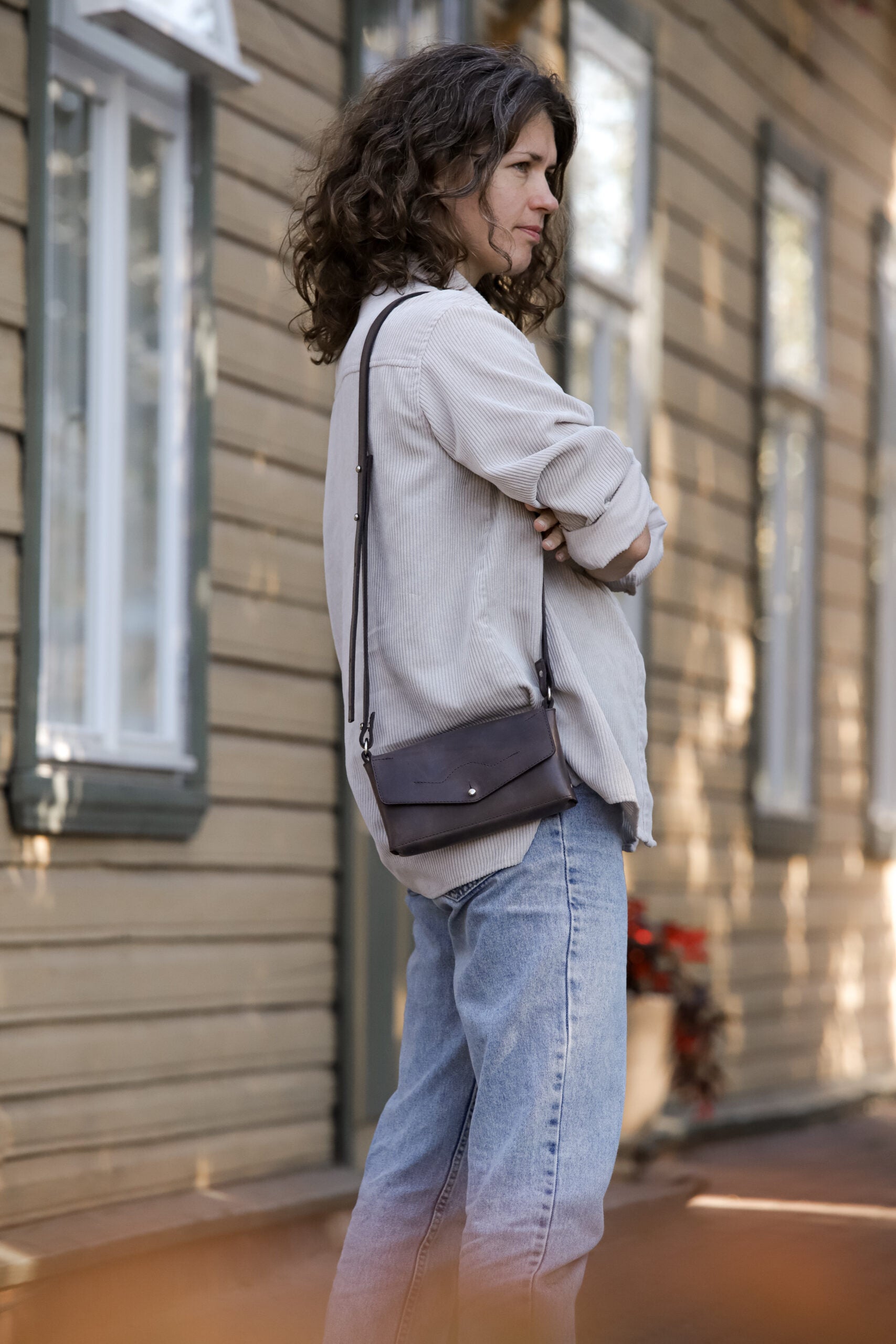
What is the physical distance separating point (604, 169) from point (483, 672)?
4566 mm

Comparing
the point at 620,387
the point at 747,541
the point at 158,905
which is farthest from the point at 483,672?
the point at 747,541

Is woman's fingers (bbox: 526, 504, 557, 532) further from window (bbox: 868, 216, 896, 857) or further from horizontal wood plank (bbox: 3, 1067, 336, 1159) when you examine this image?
window (bbox: 868, 216, 896, 857)

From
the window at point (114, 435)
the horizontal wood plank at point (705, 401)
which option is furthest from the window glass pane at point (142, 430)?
the horizontal wood plank at point (705, 401)

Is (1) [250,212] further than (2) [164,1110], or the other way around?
(1) [250,212]

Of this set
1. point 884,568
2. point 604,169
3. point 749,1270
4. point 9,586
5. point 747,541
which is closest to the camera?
point 9,586

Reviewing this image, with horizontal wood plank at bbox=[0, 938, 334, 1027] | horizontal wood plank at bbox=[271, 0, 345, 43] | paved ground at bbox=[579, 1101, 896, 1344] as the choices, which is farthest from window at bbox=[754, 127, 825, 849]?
horizontal wood plank at bbox=[0, 938, 334, 1027]

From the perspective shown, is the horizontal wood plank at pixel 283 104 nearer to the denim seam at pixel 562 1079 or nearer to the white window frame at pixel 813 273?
the denim seam at pixel 562 1079

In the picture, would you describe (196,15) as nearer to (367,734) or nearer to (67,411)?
(67,411)

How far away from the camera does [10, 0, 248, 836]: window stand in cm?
345

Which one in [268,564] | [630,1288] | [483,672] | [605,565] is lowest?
[630,1288]

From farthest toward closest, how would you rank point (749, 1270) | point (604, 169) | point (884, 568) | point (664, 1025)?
point (884, 568)
point (604, 169)
point (664, 1025)
point (749, 1270)

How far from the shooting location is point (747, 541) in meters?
7.04

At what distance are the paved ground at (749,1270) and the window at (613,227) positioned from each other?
6.53 feet

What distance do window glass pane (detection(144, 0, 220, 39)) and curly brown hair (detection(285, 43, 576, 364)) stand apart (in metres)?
1.72
